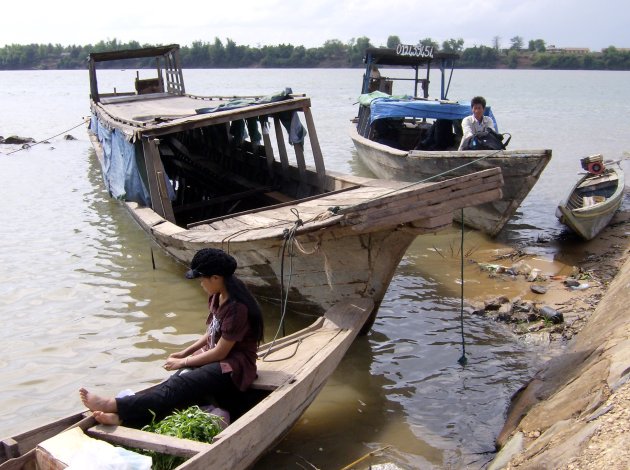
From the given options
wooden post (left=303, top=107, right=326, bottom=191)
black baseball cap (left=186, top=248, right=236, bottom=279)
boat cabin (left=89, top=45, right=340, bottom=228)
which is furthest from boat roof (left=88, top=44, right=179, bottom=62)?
black baseball cap (left=186, top=248, right=236, bottom=279)

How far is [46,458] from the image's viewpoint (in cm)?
316

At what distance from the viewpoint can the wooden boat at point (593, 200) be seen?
8273 millimetres

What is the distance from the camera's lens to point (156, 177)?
7.21 m

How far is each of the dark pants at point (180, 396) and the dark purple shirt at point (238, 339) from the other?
6cm

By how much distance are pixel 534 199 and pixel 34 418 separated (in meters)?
9.72

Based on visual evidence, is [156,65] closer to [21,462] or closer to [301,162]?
[301,162]

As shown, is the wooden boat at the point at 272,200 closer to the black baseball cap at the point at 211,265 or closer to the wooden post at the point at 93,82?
the wooden post at the point at 93,82

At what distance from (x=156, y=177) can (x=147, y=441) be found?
14.6 ft

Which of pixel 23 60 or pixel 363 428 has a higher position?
pixel 23 60

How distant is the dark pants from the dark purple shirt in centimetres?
6

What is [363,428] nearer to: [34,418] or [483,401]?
[483,401]

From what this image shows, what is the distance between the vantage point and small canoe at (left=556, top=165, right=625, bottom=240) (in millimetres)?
8266

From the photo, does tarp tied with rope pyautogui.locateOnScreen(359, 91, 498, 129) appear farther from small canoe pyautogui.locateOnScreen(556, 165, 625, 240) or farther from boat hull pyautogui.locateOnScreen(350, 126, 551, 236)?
small canoe pyautogui.locateOnScreen(556, 165, 625, 240)

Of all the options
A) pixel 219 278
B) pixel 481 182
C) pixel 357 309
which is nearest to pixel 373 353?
pixel 357 309
